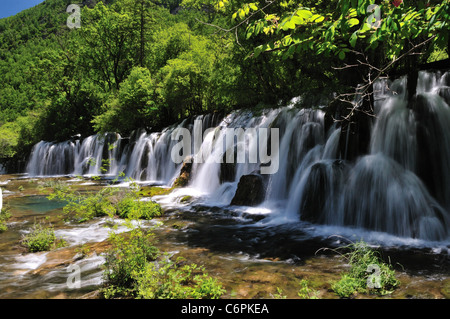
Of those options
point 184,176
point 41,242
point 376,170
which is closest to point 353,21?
point 376,170

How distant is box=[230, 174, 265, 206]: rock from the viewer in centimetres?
1055

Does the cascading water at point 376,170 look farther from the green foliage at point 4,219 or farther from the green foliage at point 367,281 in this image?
the green foliage at point 4,219

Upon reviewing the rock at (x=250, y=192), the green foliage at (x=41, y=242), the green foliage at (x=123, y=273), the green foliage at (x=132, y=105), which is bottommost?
the green foliage at (x=41, y=242)

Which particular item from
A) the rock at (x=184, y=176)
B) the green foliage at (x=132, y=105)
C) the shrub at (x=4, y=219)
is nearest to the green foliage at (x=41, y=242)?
the shrub at (x=4, y=219)

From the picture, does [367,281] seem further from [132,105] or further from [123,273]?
[132,105]

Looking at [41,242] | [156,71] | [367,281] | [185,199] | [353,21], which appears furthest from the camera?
[156,71]

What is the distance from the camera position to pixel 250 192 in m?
10.7

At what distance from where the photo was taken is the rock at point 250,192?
10.5 metres

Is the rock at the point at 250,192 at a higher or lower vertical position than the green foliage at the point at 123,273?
higher

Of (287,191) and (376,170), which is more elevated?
(376,170)

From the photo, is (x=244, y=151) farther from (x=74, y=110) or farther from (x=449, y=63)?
(x=74, y=110)

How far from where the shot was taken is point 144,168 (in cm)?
2170

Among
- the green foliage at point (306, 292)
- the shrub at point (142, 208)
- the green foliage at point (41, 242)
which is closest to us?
the green foliage at point (306, 292)
